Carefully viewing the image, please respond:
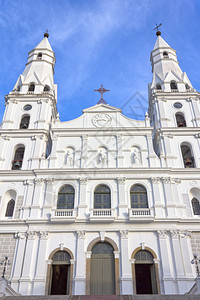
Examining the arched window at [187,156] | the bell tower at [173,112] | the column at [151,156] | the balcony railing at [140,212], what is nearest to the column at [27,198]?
the balcony railing at [140,212]

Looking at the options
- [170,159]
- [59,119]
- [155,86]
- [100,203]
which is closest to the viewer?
[100,203]

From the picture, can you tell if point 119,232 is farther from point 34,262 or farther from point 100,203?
point 34,262

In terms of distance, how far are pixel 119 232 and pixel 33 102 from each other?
56.6ft

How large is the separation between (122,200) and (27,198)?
26.0 feet

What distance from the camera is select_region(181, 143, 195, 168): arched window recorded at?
2583 centimetres

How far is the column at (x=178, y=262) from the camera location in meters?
19.1

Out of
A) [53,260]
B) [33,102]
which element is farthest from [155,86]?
[53,260]

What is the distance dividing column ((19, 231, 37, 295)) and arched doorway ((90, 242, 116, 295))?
4.41m

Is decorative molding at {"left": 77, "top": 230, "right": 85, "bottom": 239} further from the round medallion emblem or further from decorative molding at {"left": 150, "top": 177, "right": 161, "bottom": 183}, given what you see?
the round medallion emblem

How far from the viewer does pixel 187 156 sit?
28.2 metres

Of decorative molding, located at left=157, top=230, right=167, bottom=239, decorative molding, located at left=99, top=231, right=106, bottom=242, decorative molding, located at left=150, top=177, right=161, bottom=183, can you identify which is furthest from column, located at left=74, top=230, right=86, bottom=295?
decorative molding, located at left=150, top=177, right=161, bottom=183

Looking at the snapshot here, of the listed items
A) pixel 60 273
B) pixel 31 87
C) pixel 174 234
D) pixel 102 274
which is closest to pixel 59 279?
pixel 60 273

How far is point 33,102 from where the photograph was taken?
3078cm

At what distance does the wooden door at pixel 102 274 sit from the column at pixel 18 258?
5.22m
